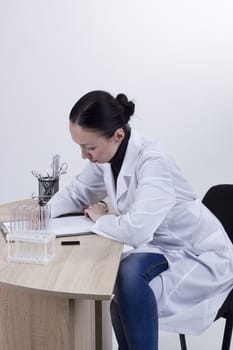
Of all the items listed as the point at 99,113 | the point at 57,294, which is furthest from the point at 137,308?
the point at 99,113

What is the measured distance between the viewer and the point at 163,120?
2.82 meters

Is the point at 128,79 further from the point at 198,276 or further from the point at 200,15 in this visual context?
the point at 198,276

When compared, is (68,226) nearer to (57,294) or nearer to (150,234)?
(150,234)

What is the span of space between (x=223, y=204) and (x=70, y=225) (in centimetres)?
60

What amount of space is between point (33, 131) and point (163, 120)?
819 millimetres

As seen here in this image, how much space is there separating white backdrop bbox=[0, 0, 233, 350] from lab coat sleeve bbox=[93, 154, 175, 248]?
1383 millimetres

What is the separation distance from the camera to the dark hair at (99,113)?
1.43 meters

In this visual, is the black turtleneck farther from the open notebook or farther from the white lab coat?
the open notebook

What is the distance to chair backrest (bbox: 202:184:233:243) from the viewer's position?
1.75 m

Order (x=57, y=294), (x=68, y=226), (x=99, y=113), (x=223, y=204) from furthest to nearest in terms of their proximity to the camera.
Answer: (x=223, y=204)
(x=68, y=226)
(x=99, y=113)
(x=57, y=294)

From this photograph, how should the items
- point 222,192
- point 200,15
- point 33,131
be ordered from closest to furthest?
1. point 222,192
2. point 200,15
3. point 33,131

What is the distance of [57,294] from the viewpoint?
1.04 m

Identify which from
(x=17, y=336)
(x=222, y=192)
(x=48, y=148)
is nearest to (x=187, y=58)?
(x=48, y=148)

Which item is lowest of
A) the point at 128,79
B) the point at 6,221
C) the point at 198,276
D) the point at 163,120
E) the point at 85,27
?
the point at 198,276
